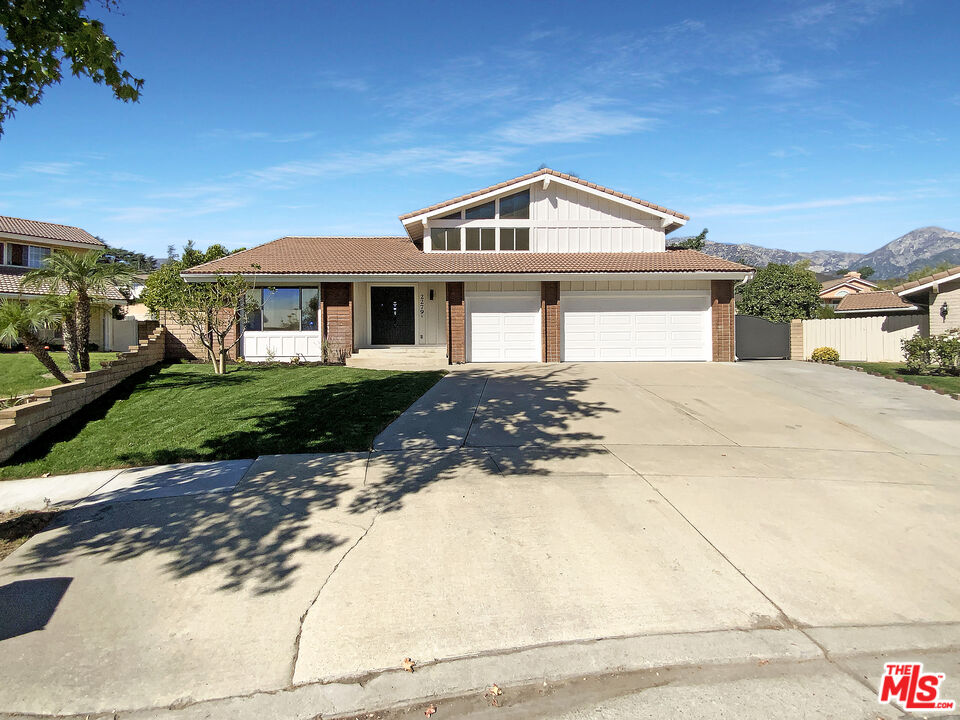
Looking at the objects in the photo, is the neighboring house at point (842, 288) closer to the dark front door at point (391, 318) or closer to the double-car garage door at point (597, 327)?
the double-car garage door at point (597, 327)

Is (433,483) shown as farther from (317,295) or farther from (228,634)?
(317,295)

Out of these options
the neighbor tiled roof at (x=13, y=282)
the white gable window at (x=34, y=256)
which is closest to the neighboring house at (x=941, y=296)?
the neighbor tiled roof at (x=13, y=282)

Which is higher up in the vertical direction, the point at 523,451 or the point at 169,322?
the point at 169,322

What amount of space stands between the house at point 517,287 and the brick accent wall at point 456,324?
1.2 inches

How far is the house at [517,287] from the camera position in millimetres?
17578

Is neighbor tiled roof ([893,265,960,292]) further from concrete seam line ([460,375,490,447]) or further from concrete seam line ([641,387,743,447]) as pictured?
concrete seam line ([460,375,490,447])

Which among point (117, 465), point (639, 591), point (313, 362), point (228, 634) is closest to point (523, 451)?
point (639, 591)

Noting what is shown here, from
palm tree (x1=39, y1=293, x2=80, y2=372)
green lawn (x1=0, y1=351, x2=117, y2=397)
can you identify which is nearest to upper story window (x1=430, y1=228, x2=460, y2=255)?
green lawn (x1=0, y1=351, x2=117, y2=397)

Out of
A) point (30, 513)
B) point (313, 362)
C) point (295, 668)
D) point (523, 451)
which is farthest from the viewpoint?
point (313, 362)

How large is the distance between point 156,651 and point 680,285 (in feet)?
56.3

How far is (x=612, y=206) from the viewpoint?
63.9ft

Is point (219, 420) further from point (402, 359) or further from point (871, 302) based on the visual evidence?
point (871, 302)

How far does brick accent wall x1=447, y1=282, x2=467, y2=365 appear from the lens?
17609 mm

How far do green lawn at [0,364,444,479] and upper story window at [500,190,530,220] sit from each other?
7922mm
